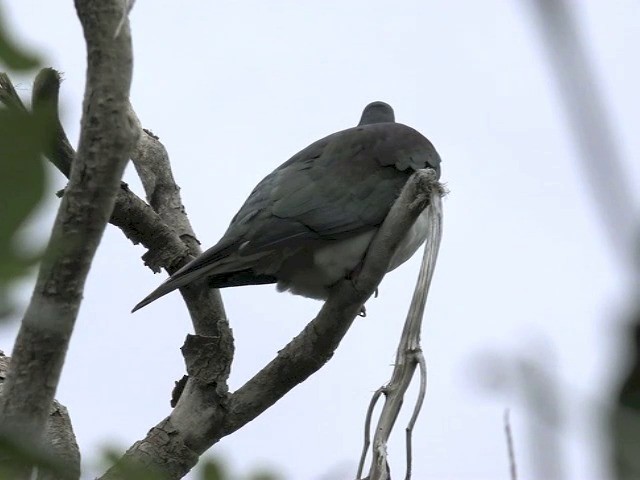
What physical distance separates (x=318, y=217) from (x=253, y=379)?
1053mm

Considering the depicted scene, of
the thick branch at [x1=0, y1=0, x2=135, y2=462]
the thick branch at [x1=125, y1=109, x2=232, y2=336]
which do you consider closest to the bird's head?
the thick branch at [x1=125, y1=109, x2=232, y2=336]

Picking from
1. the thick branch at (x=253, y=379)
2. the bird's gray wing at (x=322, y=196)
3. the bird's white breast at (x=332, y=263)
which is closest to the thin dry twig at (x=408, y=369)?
the thick branch at (x=253, y=379)

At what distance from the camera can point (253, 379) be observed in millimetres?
3973

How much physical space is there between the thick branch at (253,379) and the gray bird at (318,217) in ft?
0.99

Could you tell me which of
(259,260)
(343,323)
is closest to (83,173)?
(343,323)

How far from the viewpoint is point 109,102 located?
2061 mm

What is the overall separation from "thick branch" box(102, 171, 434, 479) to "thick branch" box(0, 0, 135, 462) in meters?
1.83

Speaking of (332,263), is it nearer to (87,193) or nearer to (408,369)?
(408,369)

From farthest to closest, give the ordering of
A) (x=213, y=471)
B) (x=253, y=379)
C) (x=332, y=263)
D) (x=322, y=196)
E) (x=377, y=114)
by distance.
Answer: (x=377, y=114), (x=322, y=196), (x=332, y=263), (x=253, y=379), (x=213, y=471)

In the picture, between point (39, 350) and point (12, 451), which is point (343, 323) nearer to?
point (39, 350)

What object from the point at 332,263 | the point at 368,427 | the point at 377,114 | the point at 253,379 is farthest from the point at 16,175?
the point at 377,114

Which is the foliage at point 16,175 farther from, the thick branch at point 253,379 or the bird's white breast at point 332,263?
the bird's white breast at point 332,263

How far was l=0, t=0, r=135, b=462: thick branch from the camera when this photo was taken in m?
1.96

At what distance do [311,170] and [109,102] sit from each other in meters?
2.95
